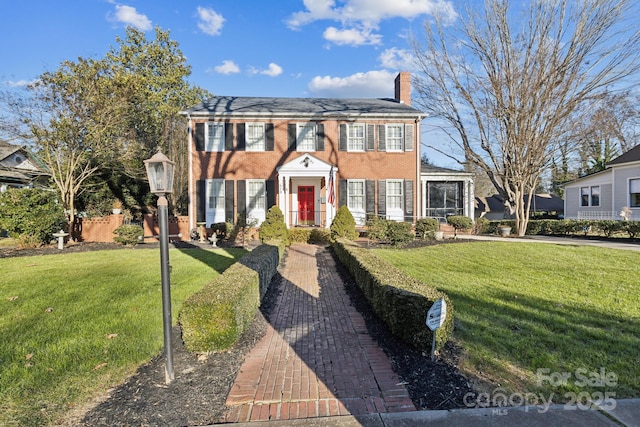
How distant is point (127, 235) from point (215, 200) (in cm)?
459

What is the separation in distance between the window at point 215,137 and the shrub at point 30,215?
6.57m

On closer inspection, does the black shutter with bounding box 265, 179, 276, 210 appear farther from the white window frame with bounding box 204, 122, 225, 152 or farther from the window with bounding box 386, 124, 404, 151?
the window with bounding box 386, 124, 404, 151

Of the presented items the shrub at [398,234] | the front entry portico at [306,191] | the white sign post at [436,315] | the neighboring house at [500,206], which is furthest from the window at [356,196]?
the neighboring house at [500,206]

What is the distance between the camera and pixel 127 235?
1262 centimetres

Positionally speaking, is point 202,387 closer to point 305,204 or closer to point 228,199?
point 228,199

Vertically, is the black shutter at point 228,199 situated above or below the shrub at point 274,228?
above

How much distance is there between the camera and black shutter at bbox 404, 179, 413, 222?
16.7 metres

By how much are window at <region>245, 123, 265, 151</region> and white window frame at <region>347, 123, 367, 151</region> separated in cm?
422

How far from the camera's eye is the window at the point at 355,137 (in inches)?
655

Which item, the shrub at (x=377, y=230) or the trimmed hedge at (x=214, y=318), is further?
the shrub at (x=377, y=230)

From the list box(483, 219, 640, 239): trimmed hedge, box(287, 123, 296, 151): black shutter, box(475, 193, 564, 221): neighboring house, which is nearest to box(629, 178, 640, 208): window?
box(483, 219, 640, 239): trimmed hedge

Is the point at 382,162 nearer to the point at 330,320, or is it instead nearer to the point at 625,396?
the point at 330,320

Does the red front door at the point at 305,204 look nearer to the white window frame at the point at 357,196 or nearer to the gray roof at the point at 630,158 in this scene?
the white window frame at the point at 357,196

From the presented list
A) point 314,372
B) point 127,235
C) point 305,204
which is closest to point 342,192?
point 305,204
